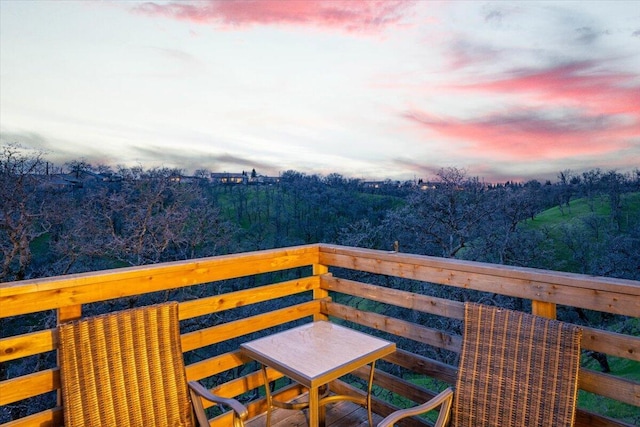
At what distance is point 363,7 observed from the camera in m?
5.51

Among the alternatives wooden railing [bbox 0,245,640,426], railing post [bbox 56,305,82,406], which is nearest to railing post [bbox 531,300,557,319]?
wooden railing [bbox 0,245,640,426]

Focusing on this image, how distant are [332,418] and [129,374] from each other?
1.65 meters

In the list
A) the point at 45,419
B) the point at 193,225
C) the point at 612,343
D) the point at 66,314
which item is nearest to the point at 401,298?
the point at 612,343

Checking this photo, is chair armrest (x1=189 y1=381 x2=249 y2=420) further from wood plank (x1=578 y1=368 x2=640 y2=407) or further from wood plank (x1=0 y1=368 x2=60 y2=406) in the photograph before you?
wood plank (x1=578 y1=368 x2=640 y2=407)

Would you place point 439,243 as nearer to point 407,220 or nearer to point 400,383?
point 407,220

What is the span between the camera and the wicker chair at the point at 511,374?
72.9 inches

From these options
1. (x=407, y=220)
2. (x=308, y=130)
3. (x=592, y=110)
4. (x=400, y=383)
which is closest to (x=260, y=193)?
(x=407, y=220)

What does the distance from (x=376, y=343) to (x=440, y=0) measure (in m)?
4.97

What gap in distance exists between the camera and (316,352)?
7.55 feet

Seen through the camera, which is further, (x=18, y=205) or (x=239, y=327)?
(x=18, y=205)

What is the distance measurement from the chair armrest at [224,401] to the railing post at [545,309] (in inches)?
65.0

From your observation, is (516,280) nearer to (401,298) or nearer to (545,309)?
(545,309)

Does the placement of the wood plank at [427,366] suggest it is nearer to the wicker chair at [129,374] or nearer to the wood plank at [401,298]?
the wood plank at [401,298]

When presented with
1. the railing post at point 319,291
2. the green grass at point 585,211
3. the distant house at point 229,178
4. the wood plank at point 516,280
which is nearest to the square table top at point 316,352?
the wood plank at point 516,280
